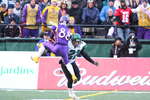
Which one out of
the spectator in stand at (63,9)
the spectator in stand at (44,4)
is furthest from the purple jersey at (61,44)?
the spectator in stand at (44,4)

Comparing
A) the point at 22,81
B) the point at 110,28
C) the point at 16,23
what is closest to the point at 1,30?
the point at 16,23

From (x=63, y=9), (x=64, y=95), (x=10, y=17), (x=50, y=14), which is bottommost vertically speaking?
(x=64, y=95)

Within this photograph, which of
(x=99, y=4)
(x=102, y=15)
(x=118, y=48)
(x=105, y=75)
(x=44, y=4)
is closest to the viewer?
(x=105, y=75)

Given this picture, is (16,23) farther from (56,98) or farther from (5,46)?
(56,98)

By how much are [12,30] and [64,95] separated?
4242 mm

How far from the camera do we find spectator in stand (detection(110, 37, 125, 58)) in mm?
15742

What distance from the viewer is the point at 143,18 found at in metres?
16.3

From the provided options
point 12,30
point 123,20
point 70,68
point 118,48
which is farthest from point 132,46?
point 12,30

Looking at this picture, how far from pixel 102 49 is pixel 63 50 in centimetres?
488

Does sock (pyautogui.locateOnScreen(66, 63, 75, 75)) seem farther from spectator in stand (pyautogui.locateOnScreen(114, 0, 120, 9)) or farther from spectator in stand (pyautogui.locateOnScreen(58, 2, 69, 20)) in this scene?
spectator in stand (pyautogui.locateOnScreen(114, 0, 120, 9))

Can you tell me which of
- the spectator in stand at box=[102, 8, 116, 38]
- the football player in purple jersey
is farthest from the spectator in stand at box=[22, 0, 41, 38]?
the football player in purple jersey

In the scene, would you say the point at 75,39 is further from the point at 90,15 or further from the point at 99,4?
the point at 99,4

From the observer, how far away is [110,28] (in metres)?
16.3

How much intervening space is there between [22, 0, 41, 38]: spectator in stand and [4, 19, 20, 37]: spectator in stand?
0.24 metres
